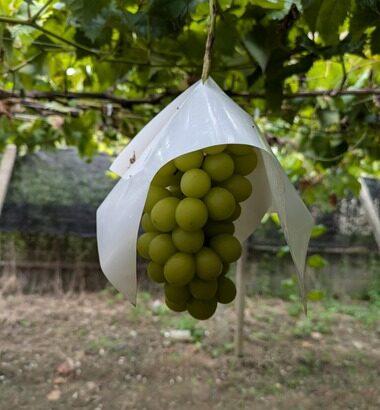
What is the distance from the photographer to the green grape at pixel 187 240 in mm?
Result: 588

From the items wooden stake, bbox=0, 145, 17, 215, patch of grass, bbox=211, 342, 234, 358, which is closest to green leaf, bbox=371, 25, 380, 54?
wooden stake, bbox=0, 145, 17, 215

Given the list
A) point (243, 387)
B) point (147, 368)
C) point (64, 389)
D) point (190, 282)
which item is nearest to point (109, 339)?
point (147, 368)

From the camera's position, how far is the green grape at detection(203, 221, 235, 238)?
2.05 ft

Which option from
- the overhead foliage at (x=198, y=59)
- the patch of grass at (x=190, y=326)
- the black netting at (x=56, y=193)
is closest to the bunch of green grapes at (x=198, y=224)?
the overhead foliage at (x=198, y=59)

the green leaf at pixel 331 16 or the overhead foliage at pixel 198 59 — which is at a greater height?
the overhead foliage at pixel 198 59

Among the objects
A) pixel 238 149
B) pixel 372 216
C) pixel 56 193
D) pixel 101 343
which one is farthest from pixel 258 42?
pixel 56 193

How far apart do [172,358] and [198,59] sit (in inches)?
90.8

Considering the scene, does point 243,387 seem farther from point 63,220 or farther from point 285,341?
point 63,220

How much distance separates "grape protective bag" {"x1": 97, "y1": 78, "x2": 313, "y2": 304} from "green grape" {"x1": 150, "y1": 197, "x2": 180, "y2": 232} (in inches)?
2.0

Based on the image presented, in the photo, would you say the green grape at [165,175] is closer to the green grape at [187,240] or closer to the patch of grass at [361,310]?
the green grape at [187,240]

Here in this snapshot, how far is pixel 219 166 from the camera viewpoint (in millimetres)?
597

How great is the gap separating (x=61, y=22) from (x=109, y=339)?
2.55 m

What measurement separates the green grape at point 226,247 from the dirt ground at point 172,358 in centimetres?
210

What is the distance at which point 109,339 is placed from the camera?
11.1 feet
